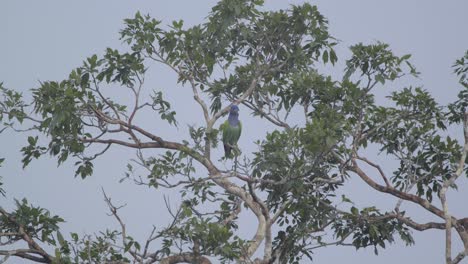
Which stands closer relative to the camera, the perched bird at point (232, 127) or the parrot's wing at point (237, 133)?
the perched bird at point (232, 127)

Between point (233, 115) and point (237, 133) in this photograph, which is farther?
point (237, 133)

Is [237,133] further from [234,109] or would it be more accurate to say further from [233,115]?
[234,109]

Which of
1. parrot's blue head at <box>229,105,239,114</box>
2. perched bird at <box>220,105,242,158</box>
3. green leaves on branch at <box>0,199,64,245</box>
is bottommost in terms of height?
green leaves on branch at <box>0,199,64,245</box>

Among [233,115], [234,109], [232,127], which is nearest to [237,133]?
[232,127]

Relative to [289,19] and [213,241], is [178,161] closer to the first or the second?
[213,241]

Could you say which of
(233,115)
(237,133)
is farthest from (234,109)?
(237,133)

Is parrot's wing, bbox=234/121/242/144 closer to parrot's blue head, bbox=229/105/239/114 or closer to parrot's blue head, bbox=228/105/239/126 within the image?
parrot's blue head, bbox=228/105/239/126

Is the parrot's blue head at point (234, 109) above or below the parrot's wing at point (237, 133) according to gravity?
above

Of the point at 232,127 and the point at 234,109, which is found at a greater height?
the point at 234,109

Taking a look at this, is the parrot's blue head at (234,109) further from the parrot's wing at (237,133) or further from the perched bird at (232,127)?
the parrot's wing at (237,133)

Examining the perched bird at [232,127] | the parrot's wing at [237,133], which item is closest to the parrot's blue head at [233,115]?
the perched bird at [232,127]

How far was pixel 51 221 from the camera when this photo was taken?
934 centimetres

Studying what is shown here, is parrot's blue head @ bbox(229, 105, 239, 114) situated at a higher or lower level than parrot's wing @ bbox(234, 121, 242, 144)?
higher

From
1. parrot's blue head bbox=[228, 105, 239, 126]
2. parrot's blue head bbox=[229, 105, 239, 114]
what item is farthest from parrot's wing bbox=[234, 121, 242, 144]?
parrot's blue head bbox=[229, 105, 239, 114]
